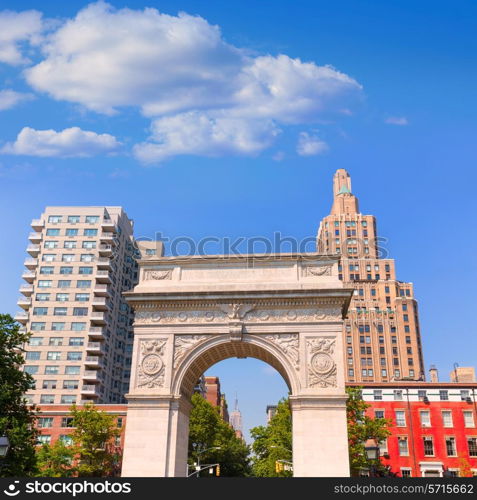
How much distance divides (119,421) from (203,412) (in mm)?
10013

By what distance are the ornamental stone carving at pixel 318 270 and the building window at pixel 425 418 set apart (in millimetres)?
28610

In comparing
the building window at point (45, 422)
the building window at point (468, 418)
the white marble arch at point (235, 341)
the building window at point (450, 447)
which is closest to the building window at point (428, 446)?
the building window at point (450, 447)

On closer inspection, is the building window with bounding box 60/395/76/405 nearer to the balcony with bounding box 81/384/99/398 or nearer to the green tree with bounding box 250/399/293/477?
the balcony with bounding box 81/384/99/398

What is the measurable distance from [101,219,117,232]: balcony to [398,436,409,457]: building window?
52.0 meters

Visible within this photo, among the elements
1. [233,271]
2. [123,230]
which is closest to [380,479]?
[233,271]

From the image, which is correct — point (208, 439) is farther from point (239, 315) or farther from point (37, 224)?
point (37, 224)

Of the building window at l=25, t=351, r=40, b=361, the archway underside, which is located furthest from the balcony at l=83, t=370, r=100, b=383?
the archway underside

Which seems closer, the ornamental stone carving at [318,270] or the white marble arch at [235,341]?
the white marble arch at [235,341]

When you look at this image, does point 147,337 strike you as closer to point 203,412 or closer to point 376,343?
point 203,412

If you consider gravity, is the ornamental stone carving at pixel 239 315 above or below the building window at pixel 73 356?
below

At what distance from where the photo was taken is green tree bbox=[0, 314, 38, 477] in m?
30.8

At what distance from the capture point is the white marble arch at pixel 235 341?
96.0 ft

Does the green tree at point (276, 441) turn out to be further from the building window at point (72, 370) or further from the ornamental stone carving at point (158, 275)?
the building window at point (72, 370)

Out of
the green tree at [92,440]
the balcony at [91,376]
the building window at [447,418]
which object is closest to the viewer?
the green tree at [92,440]
